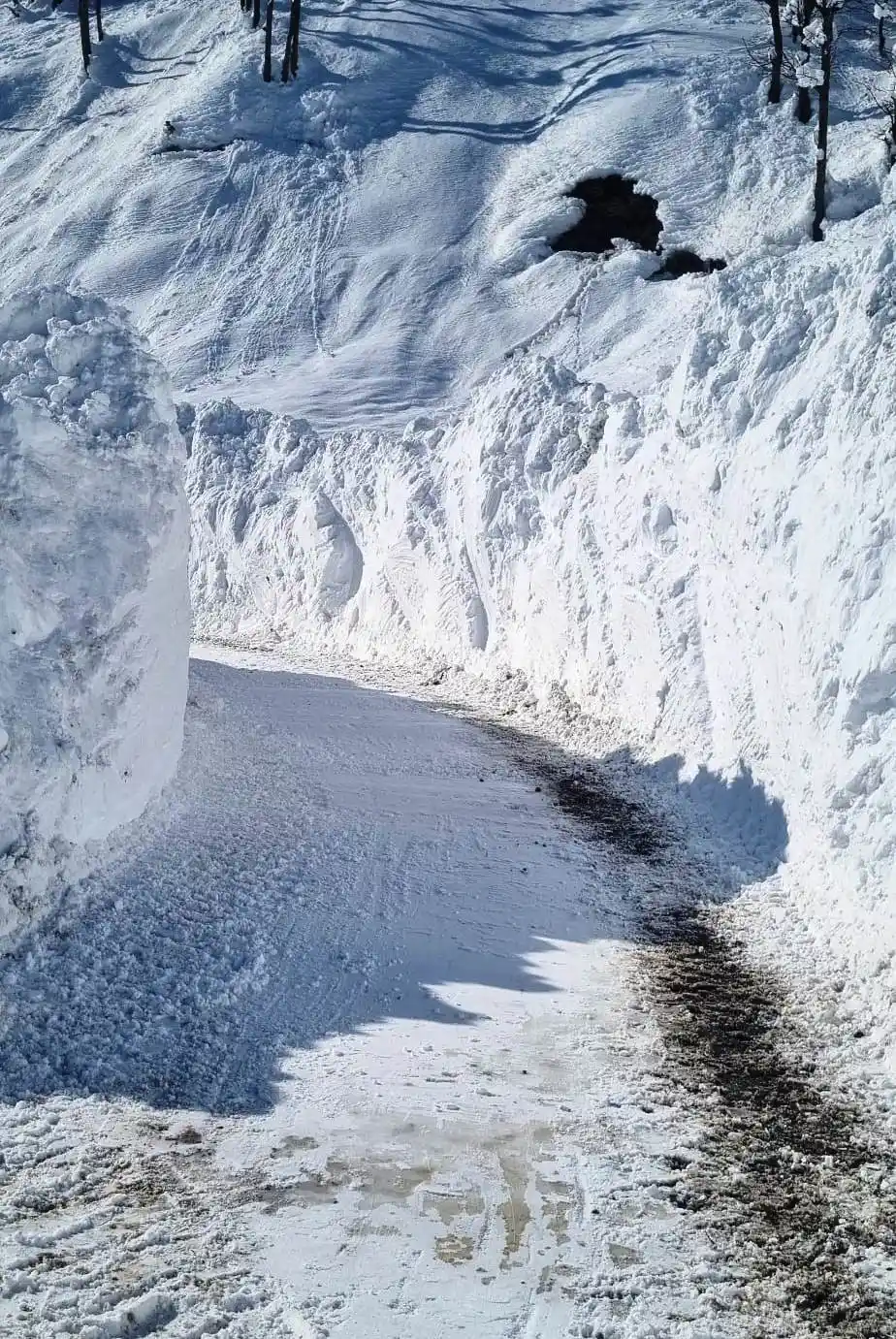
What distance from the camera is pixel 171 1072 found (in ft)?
25.2

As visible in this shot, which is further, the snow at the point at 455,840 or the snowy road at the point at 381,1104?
the snow at the point at 455,840

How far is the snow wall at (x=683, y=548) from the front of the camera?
400 inches

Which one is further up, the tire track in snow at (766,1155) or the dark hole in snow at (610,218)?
the dark hole in snow at (610,218)

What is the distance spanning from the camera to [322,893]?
34.4ft

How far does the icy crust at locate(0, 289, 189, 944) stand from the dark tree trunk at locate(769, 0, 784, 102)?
3278 centimetres

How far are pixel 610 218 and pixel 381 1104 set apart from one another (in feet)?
114

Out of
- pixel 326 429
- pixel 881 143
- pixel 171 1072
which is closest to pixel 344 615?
pixel 326 429

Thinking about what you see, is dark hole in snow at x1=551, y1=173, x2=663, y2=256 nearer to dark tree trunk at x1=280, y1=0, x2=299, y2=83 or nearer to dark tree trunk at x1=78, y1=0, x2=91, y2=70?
dark tree trunk at x1=280, y1=0, x2=299, y2=83

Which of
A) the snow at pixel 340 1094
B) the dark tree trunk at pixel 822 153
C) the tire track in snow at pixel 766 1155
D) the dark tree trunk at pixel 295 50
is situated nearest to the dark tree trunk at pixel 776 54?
the dark tree trunk at pixel 822 153

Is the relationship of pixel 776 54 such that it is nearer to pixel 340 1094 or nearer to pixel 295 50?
pixel 295 50

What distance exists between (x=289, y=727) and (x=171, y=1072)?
808 cm

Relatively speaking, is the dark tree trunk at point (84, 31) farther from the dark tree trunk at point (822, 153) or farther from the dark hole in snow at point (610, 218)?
the dark tree trunk at point (822, 153)

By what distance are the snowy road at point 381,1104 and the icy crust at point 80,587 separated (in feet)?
1.85

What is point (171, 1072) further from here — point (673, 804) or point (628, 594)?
point (628, 594)
